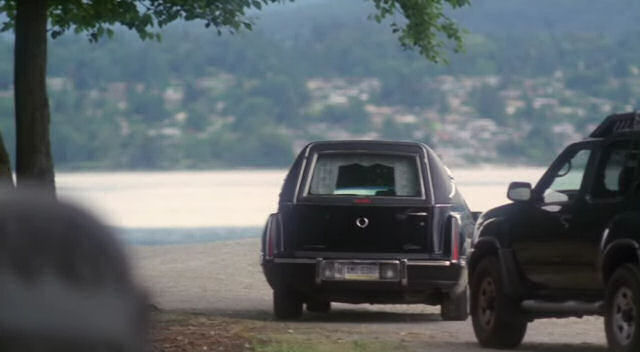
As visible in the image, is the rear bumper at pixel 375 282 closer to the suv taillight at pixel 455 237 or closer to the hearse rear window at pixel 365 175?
the suv taillight at pixel 455 237

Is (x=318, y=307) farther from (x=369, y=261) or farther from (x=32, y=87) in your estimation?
(x=32, y=87)

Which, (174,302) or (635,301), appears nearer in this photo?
(635,301)

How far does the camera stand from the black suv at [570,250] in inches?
432

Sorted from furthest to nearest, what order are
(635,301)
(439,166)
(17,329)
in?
(439,166) → (635,301) → (17,329)

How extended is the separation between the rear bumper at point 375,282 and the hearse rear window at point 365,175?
79 centimetres

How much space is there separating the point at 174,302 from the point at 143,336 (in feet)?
50.4

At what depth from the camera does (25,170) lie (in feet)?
52.0

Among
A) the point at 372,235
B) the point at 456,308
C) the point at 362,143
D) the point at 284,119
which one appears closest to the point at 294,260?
the point at 372,235

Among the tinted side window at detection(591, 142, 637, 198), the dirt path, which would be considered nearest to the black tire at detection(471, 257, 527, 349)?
the dirt path

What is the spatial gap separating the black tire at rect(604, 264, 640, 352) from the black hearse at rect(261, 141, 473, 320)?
12.6 feet

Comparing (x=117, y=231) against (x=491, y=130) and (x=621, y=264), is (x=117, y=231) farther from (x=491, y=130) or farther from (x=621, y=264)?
(x=491, y=130)

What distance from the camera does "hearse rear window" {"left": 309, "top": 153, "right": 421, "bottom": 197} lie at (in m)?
15.4

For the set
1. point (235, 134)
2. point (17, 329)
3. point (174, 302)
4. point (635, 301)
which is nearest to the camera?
point (17, 329)

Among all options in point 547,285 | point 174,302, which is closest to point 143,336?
point 547,285
